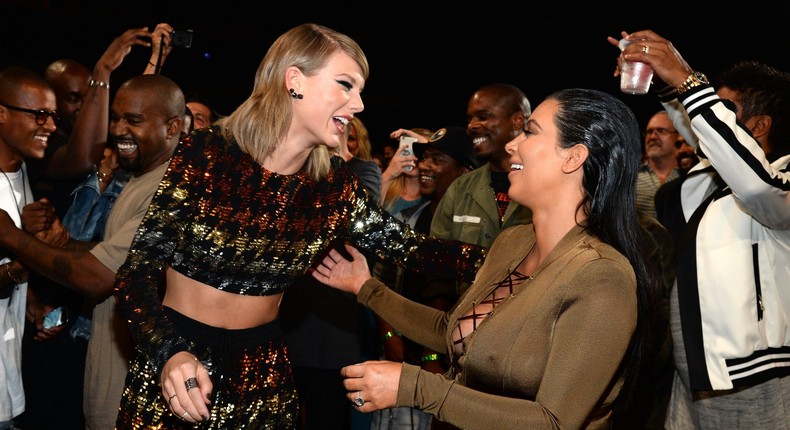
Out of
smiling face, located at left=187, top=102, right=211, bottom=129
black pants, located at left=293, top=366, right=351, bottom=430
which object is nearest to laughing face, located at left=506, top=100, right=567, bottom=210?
black pants, located at left=293, top=366, right=351, bottom=430

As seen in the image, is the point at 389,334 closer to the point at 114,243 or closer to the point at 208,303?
the point at 114,243

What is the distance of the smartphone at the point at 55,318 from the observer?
3.46 metres

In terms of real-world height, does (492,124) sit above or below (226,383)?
above

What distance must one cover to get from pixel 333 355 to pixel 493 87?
162 cm

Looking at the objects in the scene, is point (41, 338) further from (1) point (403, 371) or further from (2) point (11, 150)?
(1) point (403, 371)

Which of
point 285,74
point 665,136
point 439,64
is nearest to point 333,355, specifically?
point 285,74

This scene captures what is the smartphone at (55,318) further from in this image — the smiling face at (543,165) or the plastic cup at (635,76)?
the plastic cup at (635,76)

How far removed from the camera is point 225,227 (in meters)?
2.15

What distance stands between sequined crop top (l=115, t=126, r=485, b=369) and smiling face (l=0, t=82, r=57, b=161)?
1509 millimetres

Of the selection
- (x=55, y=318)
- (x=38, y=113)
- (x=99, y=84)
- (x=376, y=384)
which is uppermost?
(x=99, y=84)

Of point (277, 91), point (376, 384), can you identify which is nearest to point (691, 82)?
point (277, 91)

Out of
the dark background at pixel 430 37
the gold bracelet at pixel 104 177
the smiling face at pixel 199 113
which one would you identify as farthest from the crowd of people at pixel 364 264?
the dark background at pixel 430 37

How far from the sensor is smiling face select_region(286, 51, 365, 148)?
7.37 ft

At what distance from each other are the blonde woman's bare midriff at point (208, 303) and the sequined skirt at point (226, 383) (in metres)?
0.02
